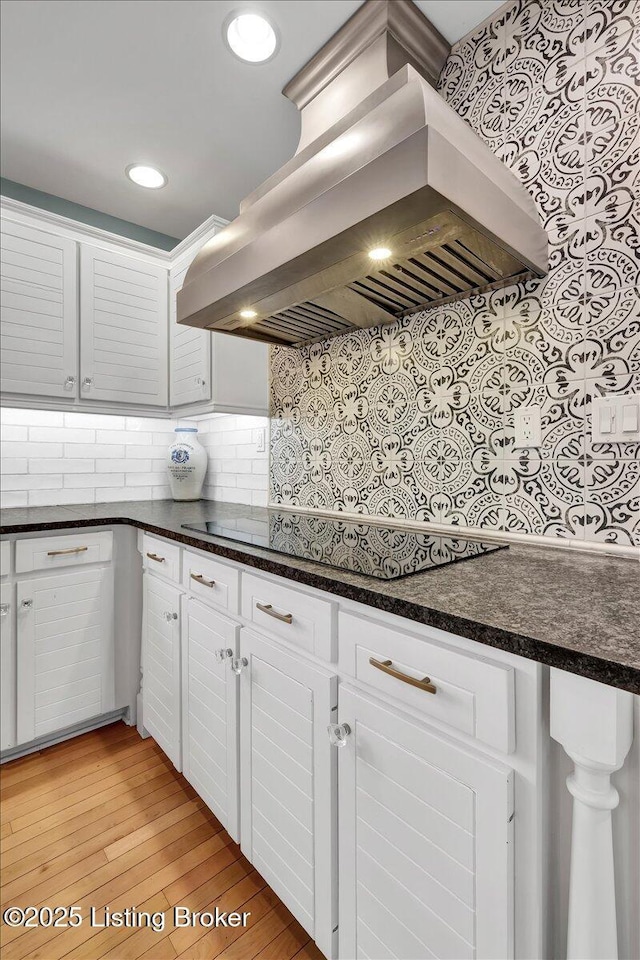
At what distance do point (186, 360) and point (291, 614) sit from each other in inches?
67.1

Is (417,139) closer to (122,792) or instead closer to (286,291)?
(286,291)

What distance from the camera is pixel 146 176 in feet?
6.95

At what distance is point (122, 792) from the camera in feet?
5.37

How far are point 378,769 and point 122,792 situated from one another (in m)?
1.31

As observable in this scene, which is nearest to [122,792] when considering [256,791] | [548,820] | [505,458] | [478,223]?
[256,791]

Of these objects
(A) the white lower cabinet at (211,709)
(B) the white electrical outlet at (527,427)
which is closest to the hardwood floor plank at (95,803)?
(A) the white lower cabinet at (211,709)

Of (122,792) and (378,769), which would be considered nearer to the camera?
(378,769)

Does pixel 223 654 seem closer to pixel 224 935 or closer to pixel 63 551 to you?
pixel 224 935

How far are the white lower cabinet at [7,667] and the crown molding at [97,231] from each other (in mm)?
1632

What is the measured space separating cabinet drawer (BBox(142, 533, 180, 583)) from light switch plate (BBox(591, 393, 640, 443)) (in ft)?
4.41

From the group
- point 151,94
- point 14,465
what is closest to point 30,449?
point 14,465

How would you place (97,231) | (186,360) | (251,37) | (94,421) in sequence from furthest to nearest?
(94,421)
(186,360)
(97,231)
(251,37)

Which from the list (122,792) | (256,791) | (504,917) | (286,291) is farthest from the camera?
(122,792)

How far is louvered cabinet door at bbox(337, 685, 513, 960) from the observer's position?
66 centimetres
